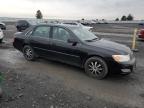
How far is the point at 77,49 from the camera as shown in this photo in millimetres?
6508

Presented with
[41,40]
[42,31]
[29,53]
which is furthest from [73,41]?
[29,53]

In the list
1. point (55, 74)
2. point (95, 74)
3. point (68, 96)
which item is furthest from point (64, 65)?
point (68, 96)

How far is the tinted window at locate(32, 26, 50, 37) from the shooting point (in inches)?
295

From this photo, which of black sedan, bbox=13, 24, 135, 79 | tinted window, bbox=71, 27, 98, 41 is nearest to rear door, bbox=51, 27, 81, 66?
black sedan, bbox=13, 24, 135, 79

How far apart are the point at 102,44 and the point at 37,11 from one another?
64.9 metres

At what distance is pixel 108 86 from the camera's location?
5.61m

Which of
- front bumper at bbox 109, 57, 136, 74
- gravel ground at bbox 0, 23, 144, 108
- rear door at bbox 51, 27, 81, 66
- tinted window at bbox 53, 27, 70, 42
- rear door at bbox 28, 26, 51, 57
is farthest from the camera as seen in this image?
rear door at bbox 28, 26, 51, 57

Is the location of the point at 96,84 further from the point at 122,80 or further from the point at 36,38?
the point at 36,38

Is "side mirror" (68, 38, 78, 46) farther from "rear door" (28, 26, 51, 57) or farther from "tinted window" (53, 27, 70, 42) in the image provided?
"rear door" (28, 26, 51, 57)

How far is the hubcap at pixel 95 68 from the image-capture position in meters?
6.10

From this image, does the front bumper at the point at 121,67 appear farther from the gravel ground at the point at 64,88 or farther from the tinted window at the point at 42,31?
the tinted window at the point at 42,31

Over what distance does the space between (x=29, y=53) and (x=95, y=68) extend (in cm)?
306

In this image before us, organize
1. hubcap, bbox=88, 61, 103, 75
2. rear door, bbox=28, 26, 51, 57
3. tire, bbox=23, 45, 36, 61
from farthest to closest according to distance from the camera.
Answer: tire, bbox=23, 45, 36, 61 < rear door, bbox=28, 26, 51, 57 < hubcap, bbox=88, 61, 103, 75

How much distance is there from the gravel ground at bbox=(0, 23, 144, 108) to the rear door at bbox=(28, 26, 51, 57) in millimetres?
568
